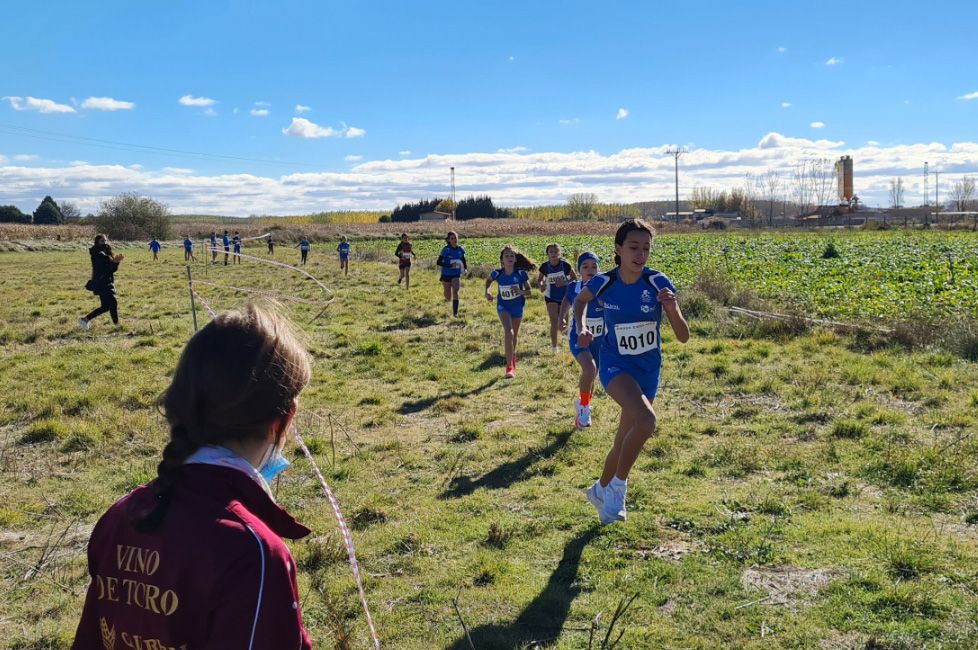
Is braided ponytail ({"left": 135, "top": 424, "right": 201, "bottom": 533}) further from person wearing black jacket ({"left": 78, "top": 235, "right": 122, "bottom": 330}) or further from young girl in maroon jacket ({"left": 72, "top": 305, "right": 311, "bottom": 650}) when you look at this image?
person wearing black jacket ({"left": 78, "top": 235, "right": 122, "bottom": 330})

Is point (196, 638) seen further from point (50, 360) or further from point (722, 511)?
point (50, 360)

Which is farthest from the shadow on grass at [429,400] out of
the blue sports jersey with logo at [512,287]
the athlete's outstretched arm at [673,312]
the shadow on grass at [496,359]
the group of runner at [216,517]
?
the group of runner at [216,517]

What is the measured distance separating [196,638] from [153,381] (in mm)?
10027

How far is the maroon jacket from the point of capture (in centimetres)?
150

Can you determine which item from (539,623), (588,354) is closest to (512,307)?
(588,354)

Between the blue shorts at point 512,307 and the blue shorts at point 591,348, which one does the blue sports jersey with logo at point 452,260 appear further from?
the blue shorts at point 591,348

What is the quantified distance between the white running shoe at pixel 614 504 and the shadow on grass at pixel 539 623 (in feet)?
2.04

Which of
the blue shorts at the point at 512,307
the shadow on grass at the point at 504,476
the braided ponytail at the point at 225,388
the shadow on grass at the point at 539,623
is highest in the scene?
the braided ponytail at the point at 225,388

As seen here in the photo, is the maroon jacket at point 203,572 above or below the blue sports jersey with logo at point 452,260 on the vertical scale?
below

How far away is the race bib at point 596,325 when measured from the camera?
24.2 ft

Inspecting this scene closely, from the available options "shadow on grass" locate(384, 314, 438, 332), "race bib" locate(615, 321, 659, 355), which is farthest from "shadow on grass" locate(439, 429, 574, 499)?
"shadow on grass" locate(384, 314, 438, 332)

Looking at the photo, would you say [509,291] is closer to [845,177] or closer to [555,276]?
[555,276]

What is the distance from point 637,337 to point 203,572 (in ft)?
14.4

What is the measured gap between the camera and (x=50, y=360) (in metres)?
12.3
